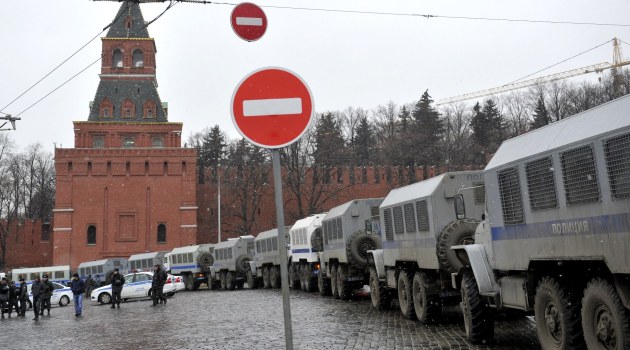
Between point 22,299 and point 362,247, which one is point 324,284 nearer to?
point 362,247

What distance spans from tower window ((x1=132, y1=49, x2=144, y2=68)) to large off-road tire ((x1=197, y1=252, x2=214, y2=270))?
1325 inches

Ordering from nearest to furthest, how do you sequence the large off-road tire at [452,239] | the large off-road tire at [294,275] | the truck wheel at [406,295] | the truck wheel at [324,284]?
the large off-road tire at [452,239] → the truck wheel at [406,295] → the truck wheel at [324,284] → the large off-road tire at [294,275]

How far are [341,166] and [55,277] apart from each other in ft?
102

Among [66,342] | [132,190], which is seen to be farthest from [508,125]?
[66,342]

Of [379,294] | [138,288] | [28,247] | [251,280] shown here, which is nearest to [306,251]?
[138,288]

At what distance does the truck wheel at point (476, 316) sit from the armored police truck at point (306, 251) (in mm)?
15457

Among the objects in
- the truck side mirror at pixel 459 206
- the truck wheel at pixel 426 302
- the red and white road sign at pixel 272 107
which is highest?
the red and white road sign at pixel 272 107

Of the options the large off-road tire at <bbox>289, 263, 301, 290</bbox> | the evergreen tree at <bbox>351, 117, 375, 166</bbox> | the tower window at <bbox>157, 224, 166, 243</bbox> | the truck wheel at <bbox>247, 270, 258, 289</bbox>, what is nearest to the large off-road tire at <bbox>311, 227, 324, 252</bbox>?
the large off-road tire at <bbox>289, 263, 301, 290</bbox>

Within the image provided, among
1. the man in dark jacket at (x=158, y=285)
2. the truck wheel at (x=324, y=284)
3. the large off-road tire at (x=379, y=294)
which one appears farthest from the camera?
the man in dark jacket at (x=158, y=285)

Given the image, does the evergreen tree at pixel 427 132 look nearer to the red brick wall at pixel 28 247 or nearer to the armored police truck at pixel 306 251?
the armored police truck at pixel 306 251

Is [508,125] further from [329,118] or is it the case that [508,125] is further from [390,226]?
[390,226]

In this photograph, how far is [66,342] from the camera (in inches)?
560

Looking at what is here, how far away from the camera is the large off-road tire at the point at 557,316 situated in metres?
7.56

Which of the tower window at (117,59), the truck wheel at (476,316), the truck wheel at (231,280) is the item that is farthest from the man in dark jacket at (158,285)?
the tower window at (117,59)
